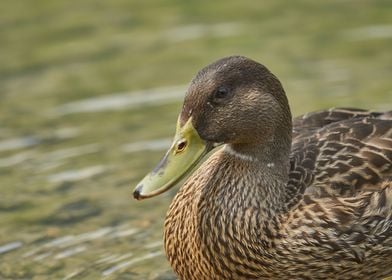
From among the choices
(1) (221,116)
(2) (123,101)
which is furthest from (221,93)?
(2) (123,101)

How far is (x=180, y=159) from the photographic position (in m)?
6.61

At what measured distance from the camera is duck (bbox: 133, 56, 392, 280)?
21.9 ft

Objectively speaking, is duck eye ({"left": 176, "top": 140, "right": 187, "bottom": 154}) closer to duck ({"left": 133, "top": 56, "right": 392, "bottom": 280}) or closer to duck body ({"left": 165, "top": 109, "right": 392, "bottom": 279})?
duck ({"left": 133, "top": 56, "right": 392, "bottom": 280})

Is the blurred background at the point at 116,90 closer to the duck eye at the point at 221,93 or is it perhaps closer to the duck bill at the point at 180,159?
the duck bill at the point at 180,159

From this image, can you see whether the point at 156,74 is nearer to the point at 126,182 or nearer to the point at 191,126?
the point at 126,182

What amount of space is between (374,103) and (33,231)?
364cm

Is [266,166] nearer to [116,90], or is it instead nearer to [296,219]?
[296,219]

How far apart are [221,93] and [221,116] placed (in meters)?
0.14

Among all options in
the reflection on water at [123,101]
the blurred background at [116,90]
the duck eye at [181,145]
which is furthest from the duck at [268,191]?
the reflection on water at [123,101]

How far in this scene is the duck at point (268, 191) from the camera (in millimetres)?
6676

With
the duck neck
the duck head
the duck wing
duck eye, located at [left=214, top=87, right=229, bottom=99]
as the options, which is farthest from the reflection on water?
duck eye, located at [left=214, top=87, right=229, bottom=99]

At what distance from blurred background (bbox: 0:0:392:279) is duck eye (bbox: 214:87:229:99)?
1647mm

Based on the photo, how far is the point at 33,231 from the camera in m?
8.41

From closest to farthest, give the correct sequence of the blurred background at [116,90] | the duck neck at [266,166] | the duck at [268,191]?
the duck at [268,191] → the duck neck at [266,166] → the blurred background at [116,90]
